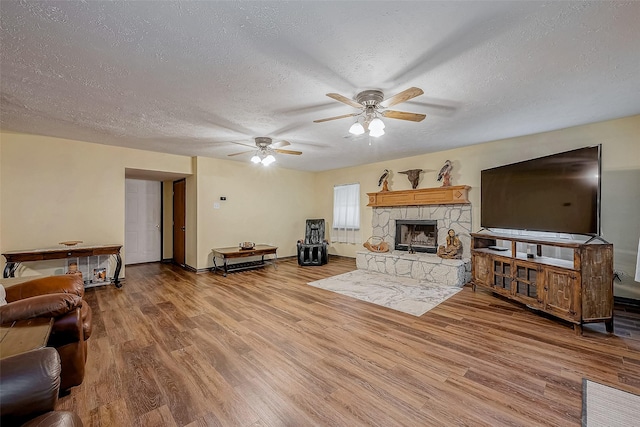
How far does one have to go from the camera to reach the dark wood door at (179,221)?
243 inches

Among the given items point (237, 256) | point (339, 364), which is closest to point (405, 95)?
point (339, 364)

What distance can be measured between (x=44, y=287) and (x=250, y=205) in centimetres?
437

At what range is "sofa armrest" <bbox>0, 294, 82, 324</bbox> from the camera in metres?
1.57

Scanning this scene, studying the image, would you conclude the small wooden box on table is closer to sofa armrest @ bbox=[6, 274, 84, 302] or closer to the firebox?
the firebox

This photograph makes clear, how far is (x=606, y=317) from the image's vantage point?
270 centimetres

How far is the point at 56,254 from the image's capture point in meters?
3.96

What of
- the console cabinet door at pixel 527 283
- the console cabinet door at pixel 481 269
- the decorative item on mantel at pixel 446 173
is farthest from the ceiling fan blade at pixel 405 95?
the decorative item on mantel at pixel 446 173

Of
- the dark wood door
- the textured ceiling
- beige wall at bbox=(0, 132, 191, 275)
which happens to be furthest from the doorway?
the textured ceiling

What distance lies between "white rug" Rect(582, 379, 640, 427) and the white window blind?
5145 mm

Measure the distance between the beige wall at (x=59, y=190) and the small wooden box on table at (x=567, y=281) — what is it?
6503 mm

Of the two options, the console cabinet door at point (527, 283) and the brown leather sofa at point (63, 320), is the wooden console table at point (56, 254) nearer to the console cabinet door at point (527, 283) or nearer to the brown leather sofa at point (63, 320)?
the brown leather sofa at point (63, 320)

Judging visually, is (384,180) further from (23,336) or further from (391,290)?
(23,336)

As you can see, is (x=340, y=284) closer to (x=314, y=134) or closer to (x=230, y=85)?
(x=314, y=134)

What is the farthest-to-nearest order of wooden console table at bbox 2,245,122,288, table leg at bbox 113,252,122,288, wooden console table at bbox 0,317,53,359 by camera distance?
table leg at bbox 113,252,122,288
wooden console table at bbox 2,245,122,288
wooden console table at bbox 0,317,53,359
